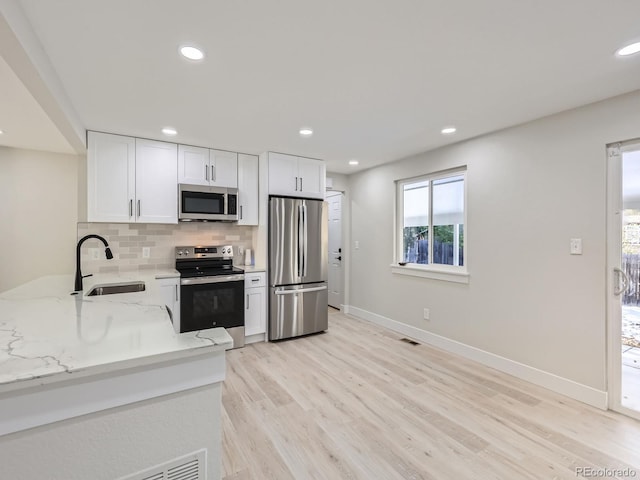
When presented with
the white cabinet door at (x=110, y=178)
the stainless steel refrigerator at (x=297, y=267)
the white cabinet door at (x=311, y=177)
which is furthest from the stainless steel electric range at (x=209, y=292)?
the white cabinet door at (x=311, y=177)

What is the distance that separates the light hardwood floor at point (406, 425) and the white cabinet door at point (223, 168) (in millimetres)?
2105

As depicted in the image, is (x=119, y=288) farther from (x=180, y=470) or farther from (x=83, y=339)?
(x=180, y=470)

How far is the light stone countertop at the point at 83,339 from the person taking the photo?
32.8 inches

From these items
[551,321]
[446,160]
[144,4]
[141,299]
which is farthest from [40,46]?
[551,321]

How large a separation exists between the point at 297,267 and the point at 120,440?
3.05 m

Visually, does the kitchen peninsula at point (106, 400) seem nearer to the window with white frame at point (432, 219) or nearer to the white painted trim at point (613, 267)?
the white painted trim at point (613, 267)

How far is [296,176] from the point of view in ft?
13.1

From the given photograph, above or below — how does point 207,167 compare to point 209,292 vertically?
above

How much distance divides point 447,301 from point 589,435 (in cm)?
164

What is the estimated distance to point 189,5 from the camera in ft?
4.66

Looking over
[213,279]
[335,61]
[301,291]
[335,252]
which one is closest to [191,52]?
[335,61]

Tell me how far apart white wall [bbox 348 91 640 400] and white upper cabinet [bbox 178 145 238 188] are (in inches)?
94.7

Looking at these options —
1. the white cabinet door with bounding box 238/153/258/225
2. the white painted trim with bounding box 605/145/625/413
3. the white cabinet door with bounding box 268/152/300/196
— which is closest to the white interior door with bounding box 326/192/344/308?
the white cabinet door with bounding box 268/152/300/196

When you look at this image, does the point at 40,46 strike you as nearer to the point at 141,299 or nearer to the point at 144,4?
the point at 144,4
